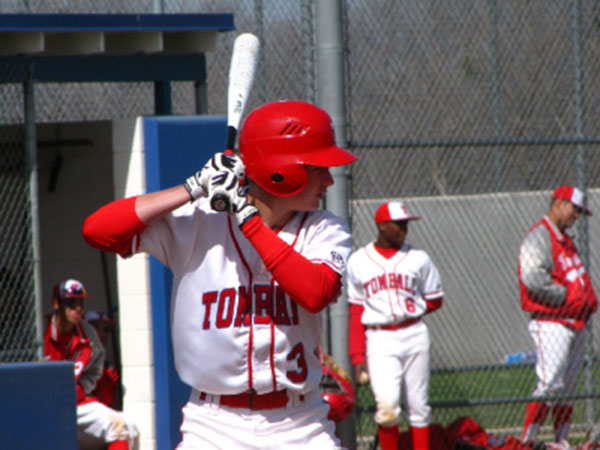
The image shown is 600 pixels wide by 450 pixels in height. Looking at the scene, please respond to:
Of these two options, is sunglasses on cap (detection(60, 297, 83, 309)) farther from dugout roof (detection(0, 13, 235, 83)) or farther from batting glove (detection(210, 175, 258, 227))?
batting glove (detection(210, 175, 258, 227))

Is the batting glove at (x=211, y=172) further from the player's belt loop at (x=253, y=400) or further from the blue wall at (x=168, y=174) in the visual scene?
the blue wall at (x=168, y=174)

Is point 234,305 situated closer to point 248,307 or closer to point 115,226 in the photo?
point 248,307

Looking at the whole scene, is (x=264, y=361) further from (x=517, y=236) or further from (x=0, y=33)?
(x=517, y=236)

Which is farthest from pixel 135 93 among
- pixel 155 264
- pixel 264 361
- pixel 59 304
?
pixel 264 361

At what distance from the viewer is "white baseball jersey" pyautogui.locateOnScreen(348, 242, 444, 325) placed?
5766 mm

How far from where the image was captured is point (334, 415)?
4668 millimetres

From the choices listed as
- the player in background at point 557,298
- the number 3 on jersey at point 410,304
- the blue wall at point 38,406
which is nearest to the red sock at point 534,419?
the player in background at point 557,298

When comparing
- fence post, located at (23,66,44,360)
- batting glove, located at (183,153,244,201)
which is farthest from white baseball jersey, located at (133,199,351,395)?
fence post, located at (23,66,44,360)

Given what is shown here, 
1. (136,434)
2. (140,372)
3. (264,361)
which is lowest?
(136,434)

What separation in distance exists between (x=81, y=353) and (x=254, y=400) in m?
2.94

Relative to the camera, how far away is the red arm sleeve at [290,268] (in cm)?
252

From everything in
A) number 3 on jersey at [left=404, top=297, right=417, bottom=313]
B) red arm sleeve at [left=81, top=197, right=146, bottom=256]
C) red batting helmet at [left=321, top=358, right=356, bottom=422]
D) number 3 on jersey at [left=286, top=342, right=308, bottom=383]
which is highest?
red arm sleeve at [left=81, top=197, right=146, bottom=256]

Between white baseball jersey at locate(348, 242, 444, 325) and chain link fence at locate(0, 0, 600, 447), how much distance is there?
1.09ft

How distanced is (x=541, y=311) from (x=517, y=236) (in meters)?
3.74
